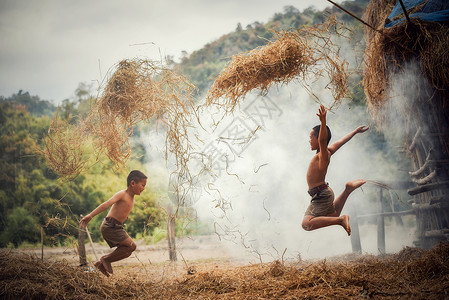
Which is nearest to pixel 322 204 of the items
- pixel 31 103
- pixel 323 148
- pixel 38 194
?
pixel 323 148

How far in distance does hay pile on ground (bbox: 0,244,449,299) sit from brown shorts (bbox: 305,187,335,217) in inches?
23.6

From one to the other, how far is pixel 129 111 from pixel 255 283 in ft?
9.19

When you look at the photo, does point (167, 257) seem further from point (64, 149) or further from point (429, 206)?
point (429, 206)

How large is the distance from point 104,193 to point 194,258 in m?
5.94

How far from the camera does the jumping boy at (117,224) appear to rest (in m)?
4.56

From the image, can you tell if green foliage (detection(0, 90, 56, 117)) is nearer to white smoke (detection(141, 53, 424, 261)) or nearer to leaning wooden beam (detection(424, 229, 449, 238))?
white smoke (detection(141, 53, 424, 261))

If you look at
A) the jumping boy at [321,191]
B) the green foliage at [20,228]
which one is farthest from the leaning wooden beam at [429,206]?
the green foliage at [20,228]

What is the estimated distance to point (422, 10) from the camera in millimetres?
5281

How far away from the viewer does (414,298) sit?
3086mm

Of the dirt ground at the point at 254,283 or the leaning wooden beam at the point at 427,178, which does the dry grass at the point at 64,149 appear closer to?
the dirt ground at the point at 254,283

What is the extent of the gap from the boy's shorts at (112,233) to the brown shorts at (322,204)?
240cm

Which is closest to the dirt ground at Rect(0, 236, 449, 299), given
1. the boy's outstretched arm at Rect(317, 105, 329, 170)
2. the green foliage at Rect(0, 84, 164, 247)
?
the boy's outstretched arm at Rect(317, 105, 329, 170)

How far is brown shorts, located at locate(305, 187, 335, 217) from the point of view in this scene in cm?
415

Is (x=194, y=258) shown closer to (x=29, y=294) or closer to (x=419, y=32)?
(x=29, y=294)
